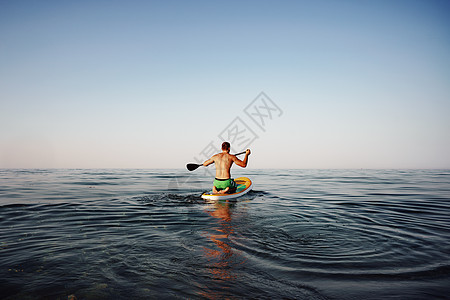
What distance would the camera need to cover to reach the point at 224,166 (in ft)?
35.8

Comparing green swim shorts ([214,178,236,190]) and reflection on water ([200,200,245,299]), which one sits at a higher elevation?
green swim shorts ([214,178,236,190])

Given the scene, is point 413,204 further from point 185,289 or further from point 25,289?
point 25,289

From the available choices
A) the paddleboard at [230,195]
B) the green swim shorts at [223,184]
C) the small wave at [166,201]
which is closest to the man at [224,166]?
the green swim shorts at [223,184]

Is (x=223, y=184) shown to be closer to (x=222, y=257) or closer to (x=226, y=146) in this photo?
(x=226, y=146)

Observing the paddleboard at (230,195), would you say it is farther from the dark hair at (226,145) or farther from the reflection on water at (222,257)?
the reflection on water at (222,257)

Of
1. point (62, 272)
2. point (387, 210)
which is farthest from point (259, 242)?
point (387, 210)

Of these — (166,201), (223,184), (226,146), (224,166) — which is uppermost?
(226,146)

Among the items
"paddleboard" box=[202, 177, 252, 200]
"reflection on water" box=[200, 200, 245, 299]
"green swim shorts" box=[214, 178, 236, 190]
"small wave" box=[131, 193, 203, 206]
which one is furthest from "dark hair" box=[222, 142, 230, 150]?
"reflection on water" box=[200, 200, 245, 299]

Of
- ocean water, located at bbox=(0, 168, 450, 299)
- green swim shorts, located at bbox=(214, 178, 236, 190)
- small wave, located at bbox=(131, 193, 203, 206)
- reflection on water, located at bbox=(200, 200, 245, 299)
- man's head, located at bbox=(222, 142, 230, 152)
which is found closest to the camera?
ocean water, located at bbox=(0, 168, 450, 299)

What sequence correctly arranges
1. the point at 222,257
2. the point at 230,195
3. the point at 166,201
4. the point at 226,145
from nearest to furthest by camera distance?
the point at 222,257
the point at 166,201
the point at 226,145
the point at 230,195

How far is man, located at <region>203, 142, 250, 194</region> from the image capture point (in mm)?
10805

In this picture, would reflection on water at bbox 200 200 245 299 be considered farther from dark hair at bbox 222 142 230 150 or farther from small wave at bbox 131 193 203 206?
dark hair at bbox 222 142 230 150

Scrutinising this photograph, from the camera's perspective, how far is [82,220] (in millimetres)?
6723

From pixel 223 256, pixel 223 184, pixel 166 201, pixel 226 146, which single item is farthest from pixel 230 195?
pixel 223 256
